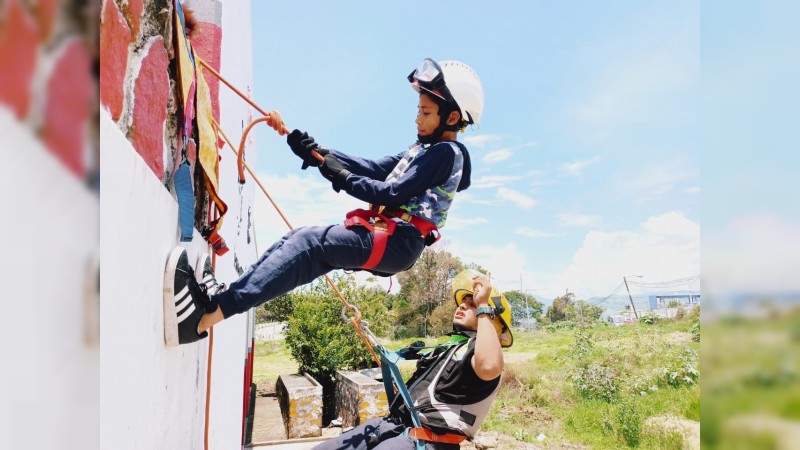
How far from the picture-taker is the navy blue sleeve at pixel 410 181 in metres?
2.27

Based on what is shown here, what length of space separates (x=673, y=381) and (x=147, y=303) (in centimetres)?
1121

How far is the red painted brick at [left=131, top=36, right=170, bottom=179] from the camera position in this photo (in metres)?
1.29

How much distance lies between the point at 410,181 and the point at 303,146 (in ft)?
1.56

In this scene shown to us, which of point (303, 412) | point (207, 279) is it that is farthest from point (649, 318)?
point (207, 279)

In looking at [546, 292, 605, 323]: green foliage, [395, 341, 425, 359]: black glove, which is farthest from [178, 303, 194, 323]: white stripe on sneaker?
[546, 292, 605, 323]: green foliage

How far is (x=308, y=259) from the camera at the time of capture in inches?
84.7

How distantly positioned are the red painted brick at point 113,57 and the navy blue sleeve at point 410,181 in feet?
3.82

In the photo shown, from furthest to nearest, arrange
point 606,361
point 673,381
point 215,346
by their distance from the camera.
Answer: point 606,361 < point 673,381 < point 215,346

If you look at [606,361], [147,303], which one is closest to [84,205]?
[147,303]

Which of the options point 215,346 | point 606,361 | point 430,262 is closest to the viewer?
point 215,346

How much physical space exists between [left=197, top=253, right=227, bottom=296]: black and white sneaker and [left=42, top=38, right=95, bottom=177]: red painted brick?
1766mm

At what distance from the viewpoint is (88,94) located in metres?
0.24

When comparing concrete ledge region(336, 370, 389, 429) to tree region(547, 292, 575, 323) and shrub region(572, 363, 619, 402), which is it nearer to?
shrub region(572, 363, 619, 402)

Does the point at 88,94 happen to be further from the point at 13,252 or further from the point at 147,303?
the point at 147,303
